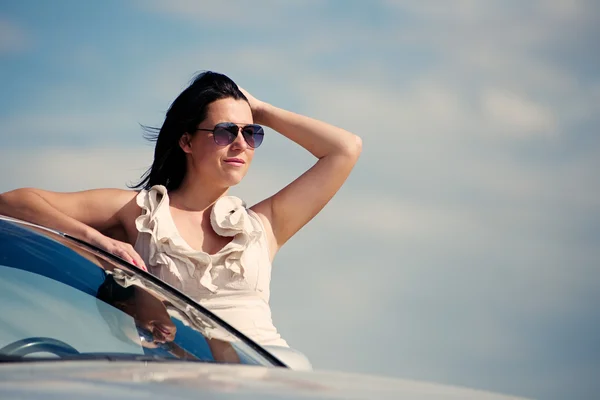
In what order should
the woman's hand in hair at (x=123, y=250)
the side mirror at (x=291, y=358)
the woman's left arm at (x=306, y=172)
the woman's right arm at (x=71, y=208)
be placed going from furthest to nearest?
the woman's left arm at (x=306, y=172) < the woman's right arm at (x=71, y=208) < the woman's hand in hair at (x=123, y=250) < the side mirror at (x=291, y=358)

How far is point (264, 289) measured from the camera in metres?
4.16

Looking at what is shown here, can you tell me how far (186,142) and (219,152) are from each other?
0.28 metres

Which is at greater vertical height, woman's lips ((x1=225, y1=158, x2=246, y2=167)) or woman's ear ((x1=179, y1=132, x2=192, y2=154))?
woman's ear ((x1=179, y1=132, x2=192, y2=154))

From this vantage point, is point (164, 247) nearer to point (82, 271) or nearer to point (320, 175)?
point (320, 175)

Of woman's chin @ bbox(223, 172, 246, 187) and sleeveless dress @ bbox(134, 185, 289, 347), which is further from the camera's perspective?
woman's chin @ bbox(223, 172, 246, 187)

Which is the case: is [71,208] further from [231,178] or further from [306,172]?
[306,172]

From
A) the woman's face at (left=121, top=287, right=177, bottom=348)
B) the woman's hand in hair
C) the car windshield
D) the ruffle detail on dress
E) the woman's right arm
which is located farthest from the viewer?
the ruffle detail on dress

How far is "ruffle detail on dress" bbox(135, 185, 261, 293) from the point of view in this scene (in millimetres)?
4000

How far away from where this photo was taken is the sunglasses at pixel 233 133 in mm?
4352

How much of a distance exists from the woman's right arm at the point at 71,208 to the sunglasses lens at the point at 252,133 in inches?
24.3

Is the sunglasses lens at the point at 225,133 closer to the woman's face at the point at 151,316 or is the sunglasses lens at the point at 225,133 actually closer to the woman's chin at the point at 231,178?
the woman's chin at the point at 231,178

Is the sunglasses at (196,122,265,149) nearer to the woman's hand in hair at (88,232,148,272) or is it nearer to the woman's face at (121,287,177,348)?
the woman's hand in hair at (88,232,148,272)

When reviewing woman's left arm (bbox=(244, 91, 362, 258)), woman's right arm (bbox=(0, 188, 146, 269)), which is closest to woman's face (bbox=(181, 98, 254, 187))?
woman's left arm (bbox=(244, 91, 362, 258))

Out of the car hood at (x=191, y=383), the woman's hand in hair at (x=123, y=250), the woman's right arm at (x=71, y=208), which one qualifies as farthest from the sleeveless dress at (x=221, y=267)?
the car hood at (x=191, y=383)
